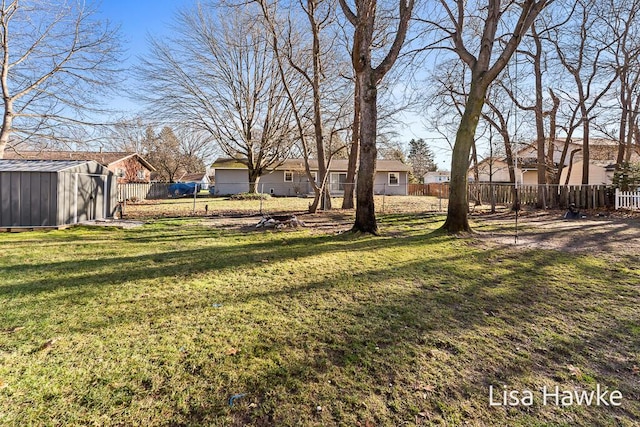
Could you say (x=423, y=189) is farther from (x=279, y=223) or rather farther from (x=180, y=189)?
(x=279, y=223)

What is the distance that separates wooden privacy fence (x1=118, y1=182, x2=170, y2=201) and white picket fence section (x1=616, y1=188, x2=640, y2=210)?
24927 mm

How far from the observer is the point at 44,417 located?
1.85 m

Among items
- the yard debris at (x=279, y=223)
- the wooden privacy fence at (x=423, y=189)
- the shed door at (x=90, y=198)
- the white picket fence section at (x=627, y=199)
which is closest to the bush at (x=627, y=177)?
the white picket fence section at (x=627, y=199)

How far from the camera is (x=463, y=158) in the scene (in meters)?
8.34

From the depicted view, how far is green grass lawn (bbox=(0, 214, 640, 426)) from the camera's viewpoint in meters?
1.98

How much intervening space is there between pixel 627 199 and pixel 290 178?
2380cm

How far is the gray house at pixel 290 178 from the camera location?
30.4 meters

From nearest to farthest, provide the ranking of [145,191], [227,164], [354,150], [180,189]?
[354,150]
[145,191]
[180,189]
[227,164]

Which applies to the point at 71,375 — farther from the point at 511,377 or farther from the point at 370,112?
the point at 370,112

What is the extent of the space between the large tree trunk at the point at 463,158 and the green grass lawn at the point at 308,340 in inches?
119

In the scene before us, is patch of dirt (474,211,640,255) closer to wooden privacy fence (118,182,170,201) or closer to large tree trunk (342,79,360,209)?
large tree trunk (342,79,360,209)

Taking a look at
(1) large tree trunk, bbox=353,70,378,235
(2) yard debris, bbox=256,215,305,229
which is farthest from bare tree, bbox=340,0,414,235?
(2) yard debris, bbox=256,215,305,229

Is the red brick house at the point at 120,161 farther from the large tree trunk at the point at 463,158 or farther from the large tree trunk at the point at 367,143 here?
the large tree trunk at the point at 463,158

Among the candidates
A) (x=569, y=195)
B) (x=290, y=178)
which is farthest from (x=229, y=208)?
(x=569, y=195)
